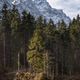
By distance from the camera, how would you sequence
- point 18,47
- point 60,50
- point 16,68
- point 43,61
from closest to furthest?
1. point 43,61
2. point 16,68
3. point 18,47
4. point 60,50

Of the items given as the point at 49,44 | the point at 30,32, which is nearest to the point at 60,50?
the point at 49,44

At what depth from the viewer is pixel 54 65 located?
3487 inches

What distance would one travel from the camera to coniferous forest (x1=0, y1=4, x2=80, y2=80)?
77188mm

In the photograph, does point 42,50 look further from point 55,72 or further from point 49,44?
point 49,44

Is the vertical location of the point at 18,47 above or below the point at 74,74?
above

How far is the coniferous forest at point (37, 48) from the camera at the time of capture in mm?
77188

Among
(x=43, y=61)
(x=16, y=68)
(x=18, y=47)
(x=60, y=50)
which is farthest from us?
(x=60, y=50)

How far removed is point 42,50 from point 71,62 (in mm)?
26631

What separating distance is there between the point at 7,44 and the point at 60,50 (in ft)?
55.6

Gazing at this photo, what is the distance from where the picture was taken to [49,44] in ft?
326

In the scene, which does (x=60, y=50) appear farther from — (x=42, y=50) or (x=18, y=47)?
(x=42, y=50)

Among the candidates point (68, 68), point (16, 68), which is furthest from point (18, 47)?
point (68, 68)

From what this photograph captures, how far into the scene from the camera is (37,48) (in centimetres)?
7544

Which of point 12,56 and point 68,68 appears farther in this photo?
point 68,68
